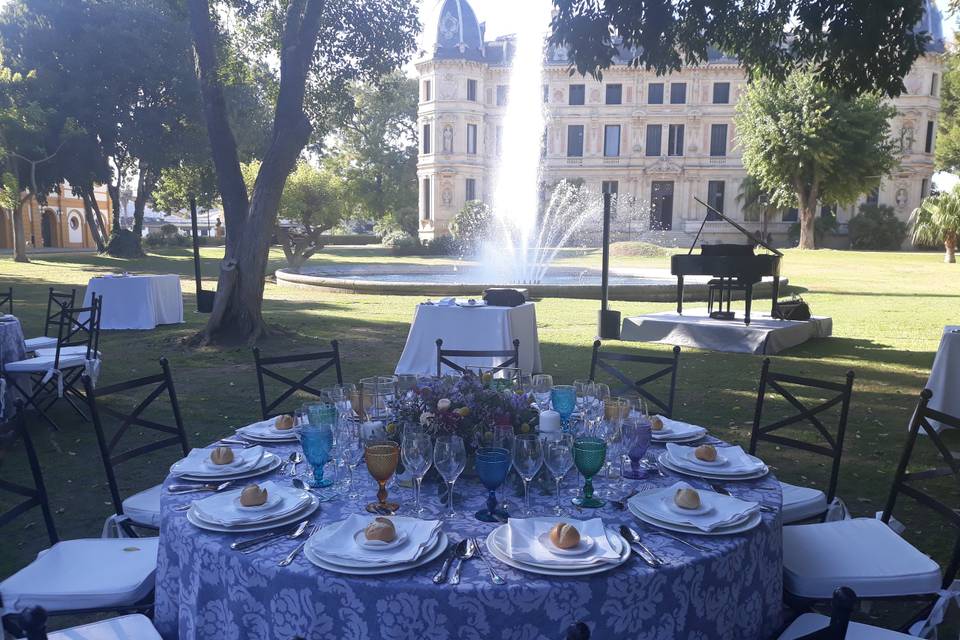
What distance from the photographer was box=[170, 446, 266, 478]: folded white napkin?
2588mm

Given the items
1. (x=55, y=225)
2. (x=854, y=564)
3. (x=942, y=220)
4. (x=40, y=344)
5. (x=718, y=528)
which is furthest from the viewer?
(x=55, y=225)

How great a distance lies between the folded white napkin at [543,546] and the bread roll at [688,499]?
29 centimetres

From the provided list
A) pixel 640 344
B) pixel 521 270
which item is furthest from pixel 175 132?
pixel 640 344

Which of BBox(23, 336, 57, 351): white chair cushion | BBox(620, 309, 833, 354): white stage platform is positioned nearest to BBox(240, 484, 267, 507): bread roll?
BBox(23, 336, 57, 351): white chair cushion

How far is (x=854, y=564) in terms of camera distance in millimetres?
2707

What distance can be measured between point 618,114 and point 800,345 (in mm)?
40743

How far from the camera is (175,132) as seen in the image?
29.1 meters

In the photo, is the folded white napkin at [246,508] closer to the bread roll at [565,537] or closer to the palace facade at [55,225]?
the bread roll at [565,537]

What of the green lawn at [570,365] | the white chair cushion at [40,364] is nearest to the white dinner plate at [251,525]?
the green lawn at [570,365]

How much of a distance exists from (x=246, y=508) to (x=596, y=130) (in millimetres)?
49285

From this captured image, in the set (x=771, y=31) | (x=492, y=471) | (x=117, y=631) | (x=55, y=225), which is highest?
(x=771, y=31)

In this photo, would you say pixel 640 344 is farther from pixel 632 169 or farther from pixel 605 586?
pixel 632 169

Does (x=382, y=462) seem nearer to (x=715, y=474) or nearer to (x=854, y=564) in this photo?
(x=715, y=474)

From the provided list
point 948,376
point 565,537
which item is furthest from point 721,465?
point 948,376
